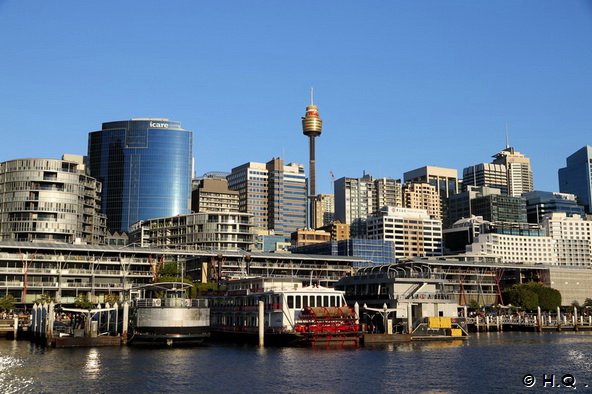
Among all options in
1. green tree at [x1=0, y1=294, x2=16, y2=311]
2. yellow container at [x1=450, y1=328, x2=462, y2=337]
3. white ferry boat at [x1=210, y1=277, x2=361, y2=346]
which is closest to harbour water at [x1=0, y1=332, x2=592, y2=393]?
white ferry boat at [x1=210, y1=277, x2=361, y2=346]

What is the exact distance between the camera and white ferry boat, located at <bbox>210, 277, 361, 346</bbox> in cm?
10675

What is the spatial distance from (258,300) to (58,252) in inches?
3034

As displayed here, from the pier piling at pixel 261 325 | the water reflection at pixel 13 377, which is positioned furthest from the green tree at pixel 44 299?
the water reflection at pixel 13 377

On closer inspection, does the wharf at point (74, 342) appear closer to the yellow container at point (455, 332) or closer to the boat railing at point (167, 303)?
the boat railing at point (167, 303)

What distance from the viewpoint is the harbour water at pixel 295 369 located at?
66812 mm

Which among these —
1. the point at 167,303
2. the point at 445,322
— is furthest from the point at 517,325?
the point at 167,303

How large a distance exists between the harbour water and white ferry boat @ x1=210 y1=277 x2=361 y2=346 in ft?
16.5

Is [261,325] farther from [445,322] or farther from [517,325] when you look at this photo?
[517,325]

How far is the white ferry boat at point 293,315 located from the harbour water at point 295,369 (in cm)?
504

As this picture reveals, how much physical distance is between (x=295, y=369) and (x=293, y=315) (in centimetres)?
3101

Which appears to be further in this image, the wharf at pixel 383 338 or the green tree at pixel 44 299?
the green tree at pixel 44 299

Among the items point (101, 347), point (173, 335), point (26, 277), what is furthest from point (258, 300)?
point (26, 277)

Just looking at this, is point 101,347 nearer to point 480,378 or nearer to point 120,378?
point 120,378

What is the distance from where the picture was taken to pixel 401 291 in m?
127
